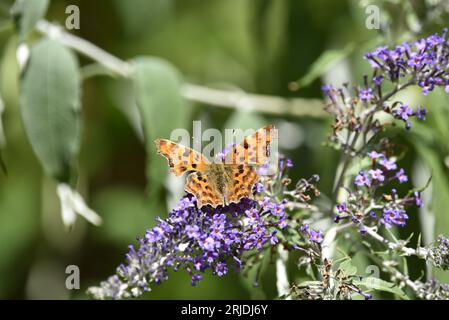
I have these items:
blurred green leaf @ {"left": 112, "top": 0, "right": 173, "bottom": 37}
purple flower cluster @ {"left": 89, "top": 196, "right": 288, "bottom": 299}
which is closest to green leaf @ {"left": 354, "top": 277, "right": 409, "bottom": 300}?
purple flower cluster @ {"left": 89, "top": 196, "right": 288, "bottom": 299}

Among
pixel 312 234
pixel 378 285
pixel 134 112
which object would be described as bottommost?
pixel 378 285

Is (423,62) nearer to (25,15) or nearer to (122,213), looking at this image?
(25,15)

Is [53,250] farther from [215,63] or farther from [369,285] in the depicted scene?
[369,285]

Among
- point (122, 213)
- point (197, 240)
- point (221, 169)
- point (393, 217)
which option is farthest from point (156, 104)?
point (122, 213)

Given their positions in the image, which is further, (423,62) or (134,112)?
(134,112)

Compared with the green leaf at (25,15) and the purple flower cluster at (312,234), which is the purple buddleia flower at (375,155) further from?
the green leaf at (25,15)

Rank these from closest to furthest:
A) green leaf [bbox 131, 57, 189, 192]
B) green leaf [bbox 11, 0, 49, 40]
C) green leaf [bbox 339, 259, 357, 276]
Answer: green leaf [bbox 339, 259, 357, 276]
green leaf [bbox 11, 0, 49, 40]
green leaf [bbox 131, 57, 189, 192]

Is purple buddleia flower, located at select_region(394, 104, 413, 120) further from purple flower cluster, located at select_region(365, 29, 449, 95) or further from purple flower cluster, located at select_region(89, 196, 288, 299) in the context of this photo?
purple flower cluster, located at select_region(89, 196, 288, 299)
